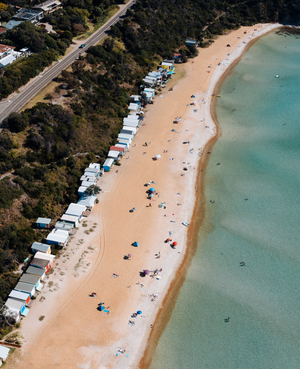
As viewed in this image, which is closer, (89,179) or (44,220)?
(44,220)

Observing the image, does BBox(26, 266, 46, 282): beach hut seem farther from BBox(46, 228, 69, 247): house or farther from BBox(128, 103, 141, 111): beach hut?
BBox(128, 103, 141, 111): beach hut

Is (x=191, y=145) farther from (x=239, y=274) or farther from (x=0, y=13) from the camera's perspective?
(x=0, y=13)

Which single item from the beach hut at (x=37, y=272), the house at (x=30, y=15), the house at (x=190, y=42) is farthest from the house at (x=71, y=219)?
the house at (x=190, y=42)

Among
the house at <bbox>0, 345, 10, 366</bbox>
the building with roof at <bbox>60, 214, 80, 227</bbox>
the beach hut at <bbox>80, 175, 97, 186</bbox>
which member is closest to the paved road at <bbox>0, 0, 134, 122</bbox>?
the beach hut at <bbox>80, 175, 97, 186</bbox>

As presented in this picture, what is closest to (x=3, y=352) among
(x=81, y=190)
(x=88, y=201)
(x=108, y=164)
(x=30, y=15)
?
(x=88, y=201)

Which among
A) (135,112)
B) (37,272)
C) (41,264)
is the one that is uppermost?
(135,112)

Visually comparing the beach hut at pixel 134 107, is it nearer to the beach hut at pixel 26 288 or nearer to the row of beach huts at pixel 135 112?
the row of beach huts at pixel 135 112

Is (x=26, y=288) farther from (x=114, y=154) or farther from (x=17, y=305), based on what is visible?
(x=114, y=154)
